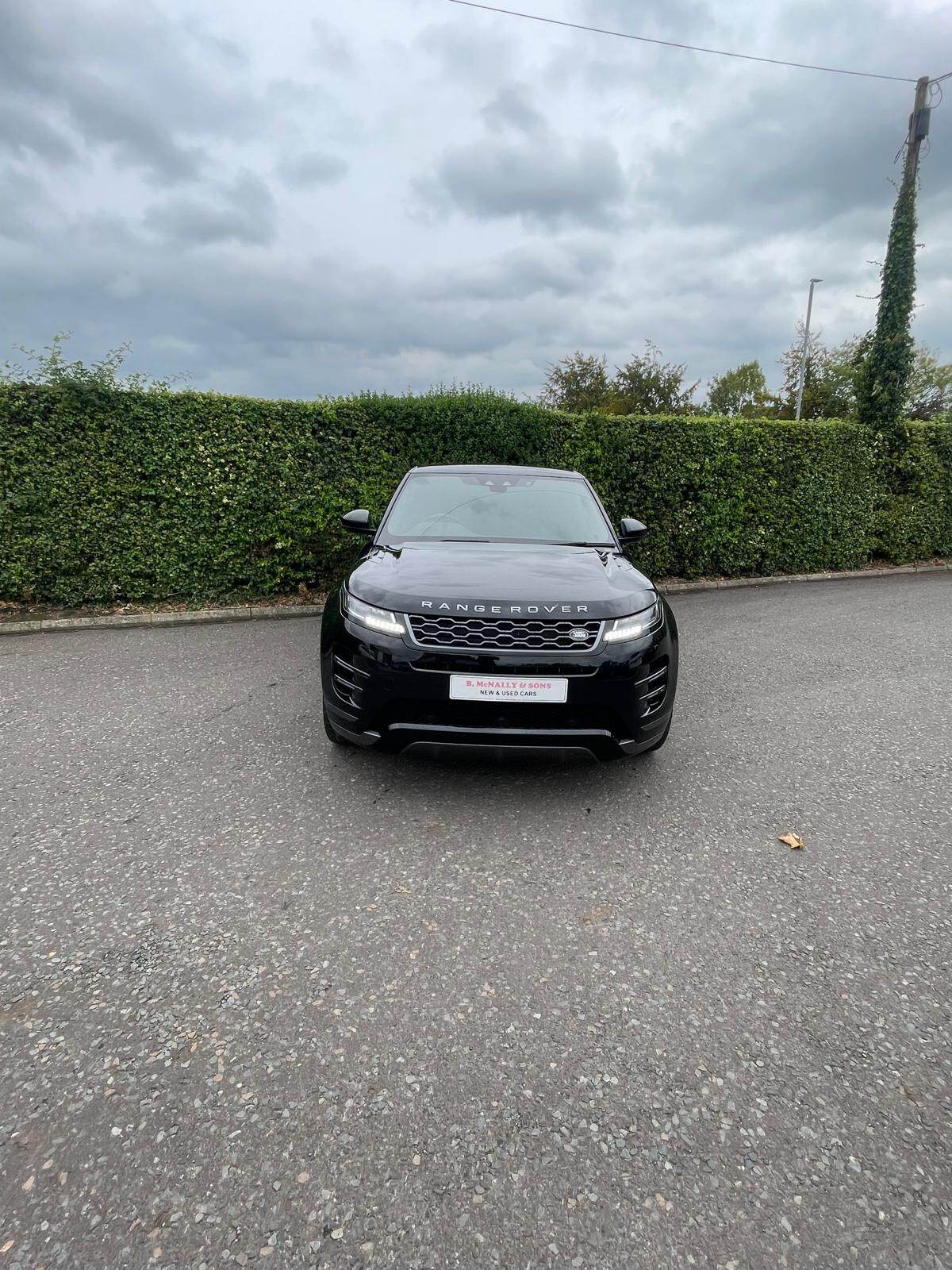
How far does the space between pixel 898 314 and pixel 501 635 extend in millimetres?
13578

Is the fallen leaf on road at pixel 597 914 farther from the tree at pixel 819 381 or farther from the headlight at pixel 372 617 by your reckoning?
the tree at pixel 819 381

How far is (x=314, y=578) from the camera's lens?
25.2 feet

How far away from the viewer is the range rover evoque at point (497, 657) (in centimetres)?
267

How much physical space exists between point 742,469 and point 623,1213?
9.81 meters

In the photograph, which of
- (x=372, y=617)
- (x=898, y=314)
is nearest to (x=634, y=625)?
(x=372, y=617)

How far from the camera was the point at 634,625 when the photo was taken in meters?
2.86

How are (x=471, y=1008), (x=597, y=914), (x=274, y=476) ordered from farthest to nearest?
(x=274, y=476)
(x=597, y=914)
(x=471, y=1008)

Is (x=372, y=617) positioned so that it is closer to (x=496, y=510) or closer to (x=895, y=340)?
(x=496, y=510)

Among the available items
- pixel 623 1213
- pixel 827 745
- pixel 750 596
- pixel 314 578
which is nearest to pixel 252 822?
pixel 623 1213

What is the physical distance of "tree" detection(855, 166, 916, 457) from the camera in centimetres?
1155

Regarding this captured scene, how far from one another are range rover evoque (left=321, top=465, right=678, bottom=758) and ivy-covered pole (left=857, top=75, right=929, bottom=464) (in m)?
11.2

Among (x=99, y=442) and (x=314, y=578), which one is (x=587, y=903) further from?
(x=99, y=442)

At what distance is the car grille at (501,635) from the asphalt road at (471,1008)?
0.78 metres

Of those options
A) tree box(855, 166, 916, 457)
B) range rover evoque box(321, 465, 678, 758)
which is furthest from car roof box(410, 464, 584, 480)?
tree box(855, 166, 916, 457)
